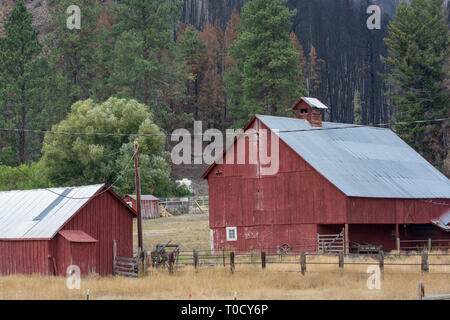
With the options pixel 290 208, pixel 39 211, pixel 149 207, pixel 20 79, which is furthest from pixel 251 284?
pixel 20 79

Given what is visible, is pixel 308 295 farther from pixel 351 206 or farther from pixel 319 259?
pixel 351 206

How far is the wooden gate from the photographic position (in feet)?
150

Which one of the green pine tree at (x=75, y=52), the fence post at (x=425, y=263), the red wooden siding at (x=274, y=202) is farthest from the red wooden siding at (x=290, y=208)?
the green pine tree at (x=75, y=52)

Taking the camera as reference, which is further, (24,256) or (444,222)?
(444,222)

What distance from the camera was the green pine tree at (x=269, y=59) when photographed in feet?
294

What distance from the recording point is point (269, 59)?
9138 centimetres

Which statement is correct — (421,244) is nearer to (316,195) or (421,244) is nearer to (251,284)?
(316,195)

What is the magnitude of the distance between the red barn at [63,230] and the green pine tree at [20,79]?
148ft

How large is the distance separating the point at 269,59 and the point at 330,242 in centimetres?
4868

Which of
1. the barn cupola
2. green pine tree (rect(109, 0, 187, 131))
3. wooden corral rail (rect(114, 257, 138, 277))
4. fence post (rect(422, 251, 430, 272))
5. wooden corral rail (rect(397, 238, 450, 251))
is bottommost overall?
wooden corral rail (rect(397, 238, 450, 251))

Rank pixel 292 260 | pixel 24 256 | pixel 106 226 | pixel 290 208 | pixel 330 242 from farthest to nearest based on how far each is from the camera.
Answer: pixel 290 208
pixel 330 242
pixel 292 260
pixel 106 226
pixel 24 256

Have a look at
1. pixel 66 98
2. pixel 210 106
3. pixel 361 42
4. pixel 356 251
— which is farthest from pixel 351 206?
pixel 361 42

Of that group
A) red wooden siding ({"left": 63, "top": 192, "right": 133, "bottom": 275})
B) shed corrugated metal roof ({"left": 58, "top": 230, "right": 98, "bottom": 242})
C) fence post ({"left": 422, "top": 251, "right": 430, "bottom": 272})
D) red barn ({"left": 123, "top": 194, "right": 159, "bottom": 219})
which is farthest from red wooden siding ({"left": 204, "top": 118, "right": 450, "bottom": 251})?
red barn ({"left": 123, "top": 194, "right": 159, "bottom": 219})

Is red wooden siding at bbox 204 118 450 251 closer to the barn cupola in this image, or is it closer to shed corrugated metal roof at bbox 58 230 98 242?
the barn cupola
